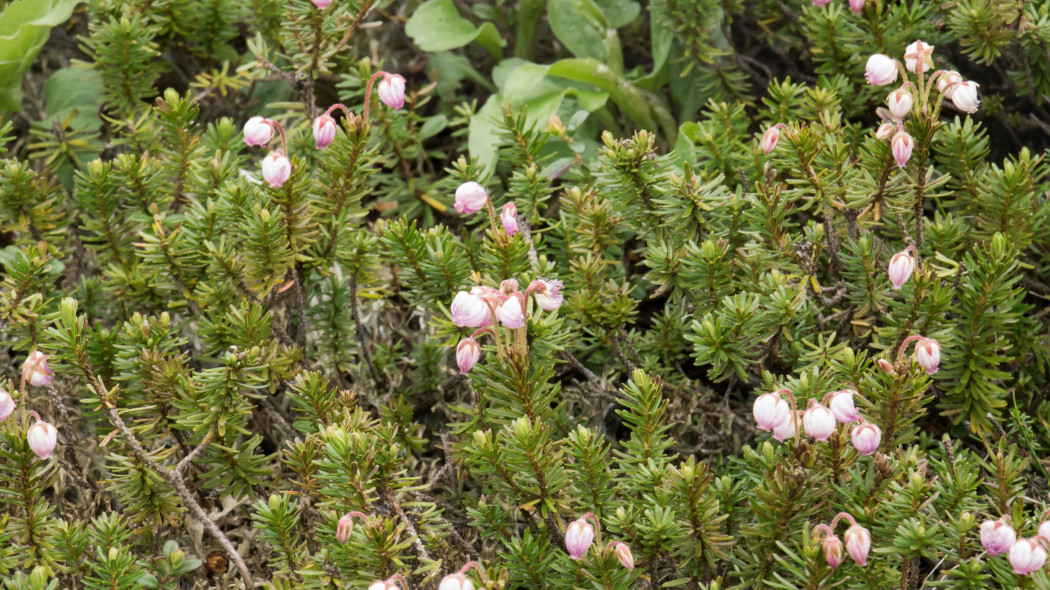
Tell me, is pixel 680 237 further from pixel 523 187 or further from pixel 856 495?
pixel 856 495

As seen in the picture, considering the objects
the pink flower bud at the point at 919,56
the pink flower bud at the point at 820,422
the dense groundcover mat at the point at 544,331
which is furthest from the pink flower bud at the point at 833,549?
the pink flower bud at the point at 919,56

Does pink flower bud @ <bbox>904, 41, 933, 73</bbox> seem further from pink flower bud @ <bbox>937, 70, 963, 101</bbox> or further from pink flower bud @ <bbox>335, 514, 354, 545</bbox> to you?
pink flower bud @ <bbox>335, 514, 354, 545</bbox>

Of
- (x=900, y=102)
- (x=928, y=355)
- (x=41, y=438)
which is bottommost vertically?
(x=41, y=438)

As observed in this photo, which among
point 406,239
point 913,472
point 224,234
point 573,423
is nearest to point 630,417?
point 573,423

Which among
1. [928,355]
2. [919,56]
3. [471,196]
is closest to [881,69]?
[919,56]

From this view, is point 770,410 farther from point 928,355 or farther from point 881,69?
point 881,69
